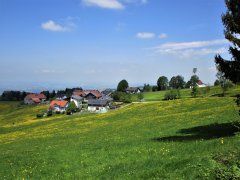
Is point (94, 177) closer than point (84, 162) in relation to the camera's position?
Yes

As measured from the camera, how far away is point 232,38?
89.7 feet

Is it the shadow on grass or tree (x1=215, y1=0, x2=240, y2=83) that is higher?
tree (x1=215, y1=0, x2=240, y2=83)

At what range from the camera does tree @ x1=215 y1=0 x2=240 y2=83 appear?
27406mm

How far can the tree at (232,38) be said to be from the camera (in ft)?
89.9

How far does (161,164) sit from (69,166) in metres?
6.46

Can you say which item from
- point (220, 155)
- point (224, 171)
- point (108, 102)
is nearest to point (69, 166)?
point (220, 155)

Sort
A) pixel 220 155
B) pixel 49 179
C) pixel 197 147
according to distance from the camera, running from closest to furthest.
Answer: pixel 220 155, pixel 49 179, pixel 197 147

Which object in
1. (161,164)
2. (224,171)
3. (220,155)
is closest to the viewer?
(224,171)

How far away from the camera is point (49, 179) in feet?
60.4

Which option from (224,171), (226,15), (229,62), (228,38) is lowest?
(224,171)

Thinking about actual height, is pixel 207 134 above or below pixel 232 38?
below

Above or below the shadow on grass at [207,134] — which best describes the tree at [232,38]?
above

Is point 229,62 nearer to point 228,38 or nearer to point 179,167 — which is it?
point 228,38

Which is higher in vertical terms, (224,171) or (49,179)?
(224,171)
